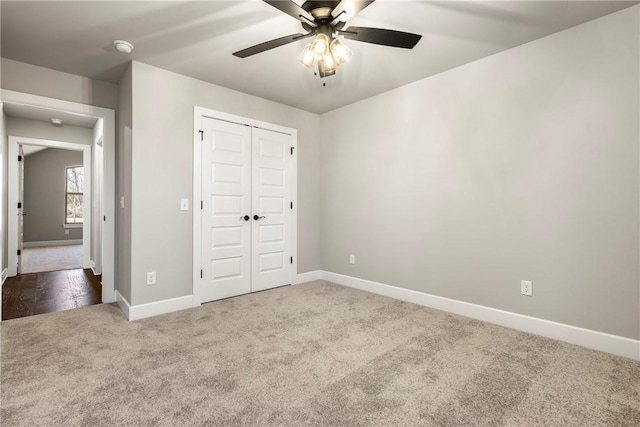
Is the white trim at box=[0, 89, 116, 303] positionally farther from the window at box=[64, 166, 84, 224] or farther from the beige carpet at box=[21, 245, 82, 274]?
the window at box=[64, 166, 84, 224]

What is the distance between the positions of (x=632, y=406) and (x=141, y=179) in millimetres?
4023

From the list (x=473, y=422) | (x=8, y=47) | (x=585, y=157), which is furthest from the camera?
(x=8, y=47)

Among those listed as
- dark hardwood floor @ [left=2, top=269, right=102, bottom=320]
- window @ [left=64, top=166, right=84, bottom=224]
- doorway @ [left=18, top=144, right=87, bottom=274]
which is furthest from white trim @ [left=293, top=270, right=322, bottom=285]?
window @ [left=64, top=166, right=84, bottom=224]

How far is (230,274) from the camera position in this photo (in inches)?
147

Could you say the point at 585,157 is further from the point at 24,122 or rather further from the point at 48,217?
the point at 48,217

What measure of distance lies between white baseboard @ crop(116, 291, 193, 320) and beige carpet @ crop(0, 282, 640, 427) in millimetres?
116

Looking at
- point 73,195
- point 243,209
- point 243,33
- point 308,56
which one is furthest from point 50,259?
point 308,56

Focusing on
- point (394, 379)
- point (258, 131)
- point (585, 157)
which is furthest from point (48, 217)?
point (585, 157)

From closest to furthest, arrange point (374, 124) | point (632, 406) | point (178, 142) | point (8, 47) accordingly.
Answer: point (632, 406), point (8, 47), point (178, 142), point (374, 124)

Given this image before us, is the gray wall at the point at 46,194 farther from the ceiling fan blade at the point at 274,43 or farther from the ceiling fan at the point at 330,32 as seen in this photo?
the ceiling fan at the point at 330,32

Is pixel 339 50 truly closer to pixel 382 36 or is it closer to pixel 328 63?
pixel 328 63

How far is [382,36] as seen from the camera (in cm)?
189

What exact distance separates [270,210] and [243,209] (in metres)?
0.41

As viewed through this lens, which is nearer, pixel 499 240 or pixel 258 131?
pixel 499 240
